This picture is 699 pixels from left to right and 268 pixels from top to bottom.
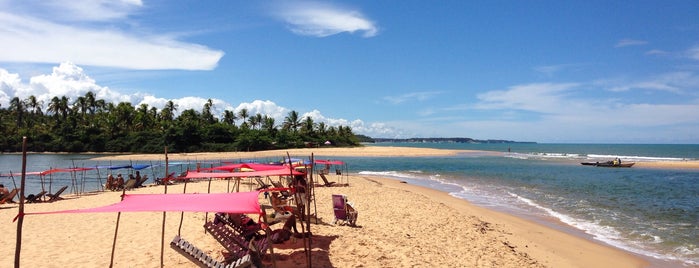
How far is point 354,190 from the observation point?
21016 mm

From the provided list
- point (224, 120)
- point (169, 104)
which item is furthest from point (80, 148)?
point (224, 120)

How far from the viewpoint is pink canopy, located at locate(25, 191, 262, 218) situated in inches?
220

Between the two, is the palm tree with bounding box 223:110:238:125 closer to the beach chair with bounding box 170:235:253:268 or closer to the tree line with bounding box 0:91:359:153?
the tree line with bounding box 0:91:359:153

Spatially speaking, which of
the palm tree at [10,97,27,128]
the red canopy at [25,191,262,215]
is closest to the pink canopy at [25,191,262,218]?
the red canopy at [25,191,262,215]

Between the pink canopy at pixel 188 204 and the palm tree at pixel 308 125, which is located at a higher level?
the palm tree at pixel 308 125

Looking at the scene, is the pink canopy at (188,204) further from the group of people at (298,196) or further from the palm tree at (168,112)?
the palm tree at (168,112)

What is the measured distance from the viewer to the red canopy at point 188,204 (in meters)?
5.59

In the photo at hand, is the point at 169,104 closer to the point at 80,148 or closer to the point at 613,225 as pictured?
the point at 80,148

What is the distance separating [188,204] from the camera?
6.12m

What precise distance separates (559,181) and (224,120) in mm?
77449

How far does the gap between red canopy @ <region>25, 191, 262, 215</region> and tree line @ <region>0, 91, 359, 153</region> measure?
199 ft

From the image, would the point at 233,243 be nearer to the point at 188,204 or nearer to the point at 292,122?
the point at 188,204

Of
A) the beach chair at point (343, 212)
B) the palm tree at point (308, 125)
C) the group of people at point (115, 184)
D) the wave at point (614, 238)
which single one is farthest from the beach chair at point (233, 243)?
the palm tree at point (308, 125)

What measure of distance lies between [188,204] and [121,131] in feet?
254
